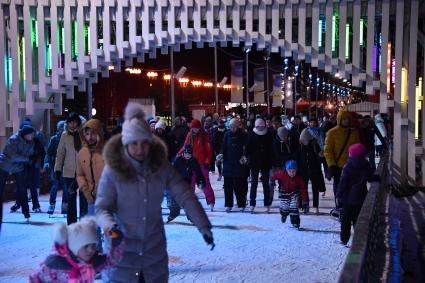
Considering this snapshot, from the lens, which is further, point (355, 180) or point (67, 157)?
point (67, 157)

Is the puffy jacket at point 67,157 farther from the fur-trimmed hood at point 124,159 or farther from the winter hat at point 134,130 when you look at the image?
the fur-trimmed hood at point 124,159

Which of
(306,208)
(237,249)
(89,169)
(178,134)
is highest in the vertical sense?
(178,134)

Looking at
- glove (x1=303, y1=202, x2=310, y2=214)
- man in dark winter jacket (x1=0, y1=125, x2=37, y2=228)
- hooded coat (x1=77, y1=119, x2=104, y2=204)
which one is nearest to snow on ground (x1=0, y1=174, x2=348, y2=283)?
glove (x1=303, y1=202, x2=310, y2=214)

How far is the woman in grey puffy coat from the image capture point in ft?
12.1

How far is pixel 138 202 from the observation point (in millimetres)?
3688

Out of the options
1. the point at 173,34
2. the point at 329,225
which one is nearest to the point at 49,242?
the point at 329,225

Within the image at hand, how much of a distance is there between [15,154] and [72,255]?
6.23 meters

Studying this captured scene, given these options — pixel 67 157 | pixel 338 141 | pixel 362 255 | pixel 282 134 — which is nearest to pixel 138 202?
pixel 362 255

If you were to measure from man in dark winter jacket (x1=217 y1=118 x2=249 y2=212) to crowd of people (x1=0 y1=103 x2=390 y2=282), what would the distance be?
0.7 inches

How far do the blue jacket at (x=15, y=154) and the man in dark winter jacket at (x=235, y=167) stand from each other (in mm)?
3354

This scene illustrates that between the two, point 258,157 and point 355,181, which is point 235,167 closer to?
point 258,157

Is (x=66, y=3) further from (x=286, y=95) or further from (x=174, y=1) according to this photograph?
(x=286, y=95)

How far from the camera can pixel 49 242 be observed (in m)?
7.55

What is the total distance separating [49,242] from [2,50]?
5.07 metres
